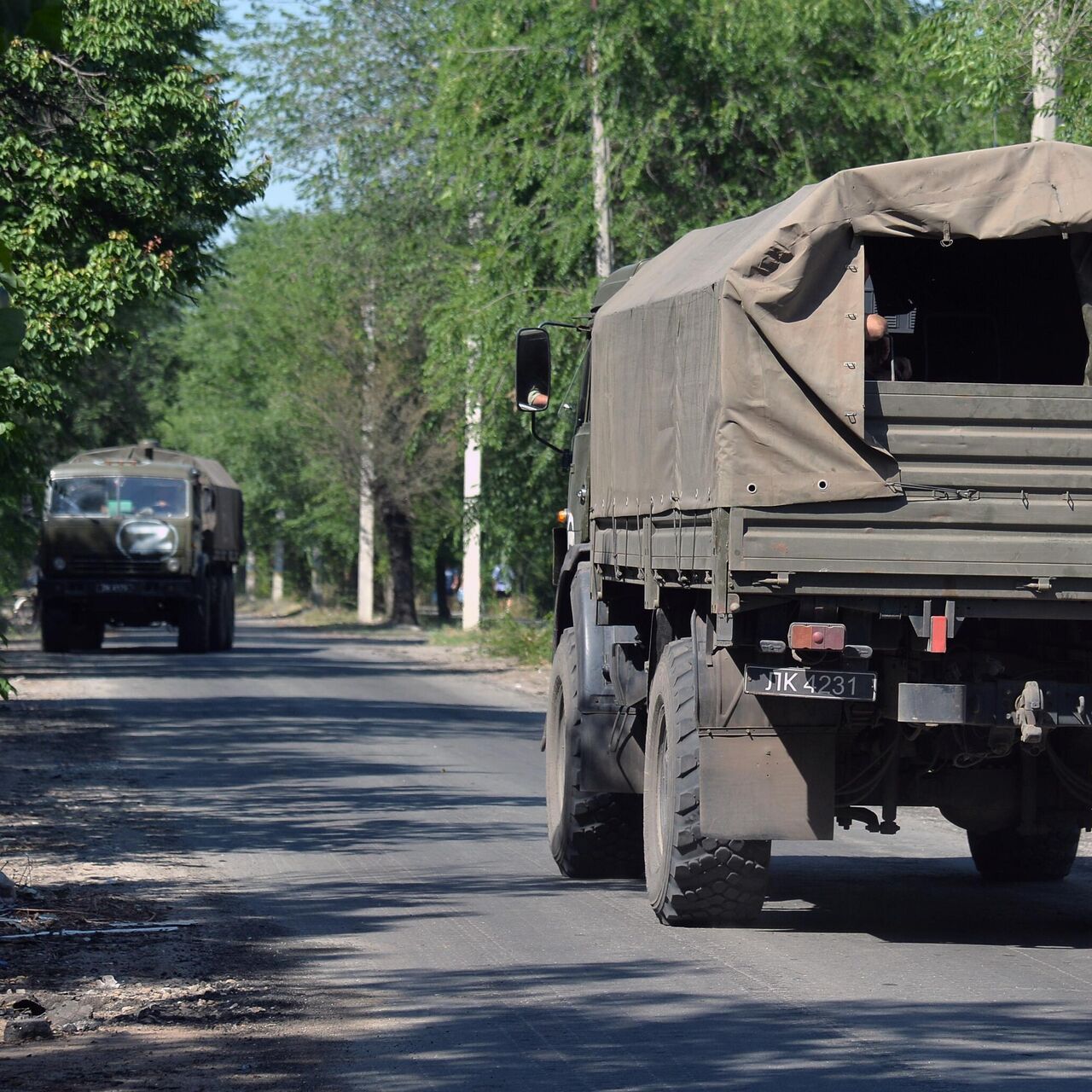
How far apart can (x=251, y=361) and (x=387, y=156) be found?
86.4ft

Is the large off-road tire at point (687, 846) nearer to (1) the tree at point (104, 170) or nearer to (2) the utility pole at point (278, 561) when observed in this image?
(1) the tree at point (104, 170)

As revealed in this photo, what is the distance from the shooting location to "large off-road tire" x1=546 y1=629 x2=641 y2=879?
10281 mm

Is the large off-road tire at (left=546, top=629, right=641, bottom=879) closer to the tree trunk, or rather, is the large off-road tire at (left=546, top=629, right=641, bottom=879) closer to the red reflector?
the red reflector

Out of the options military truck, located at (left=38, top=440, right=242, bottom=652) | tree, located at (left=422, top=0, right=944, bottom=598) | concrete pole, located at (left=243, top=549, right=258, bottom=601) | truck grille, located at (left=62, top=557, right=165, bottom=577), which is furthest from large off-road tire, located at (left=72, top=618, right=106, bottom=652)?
concrete pole, located at (left=243, top=549, right=258, bottom=601)

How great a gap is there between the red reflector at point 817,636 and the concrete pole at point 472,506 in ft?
69.3

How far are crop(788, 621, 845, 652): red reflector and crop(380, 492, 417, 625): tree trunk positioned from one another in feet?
147

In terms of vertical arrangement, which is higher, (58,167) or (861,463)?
(58,167)

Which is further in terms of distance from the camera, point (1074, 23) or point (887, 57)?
point (887, 57)

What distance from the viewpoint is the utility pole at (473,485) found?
94.2 ft

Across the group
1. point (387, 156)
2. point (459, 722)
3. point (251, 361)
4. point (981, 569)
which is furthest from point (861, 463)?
point (251, 361)

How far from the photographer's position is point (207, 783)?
49.5 feet

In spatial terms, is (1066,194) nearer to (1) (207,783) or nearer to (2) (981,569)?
(2) (981,569)

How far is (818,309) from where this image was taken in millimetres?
7949

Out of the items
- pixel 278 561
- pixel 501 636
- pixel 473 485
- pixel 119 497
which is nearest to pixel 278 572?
pixel 278 561
